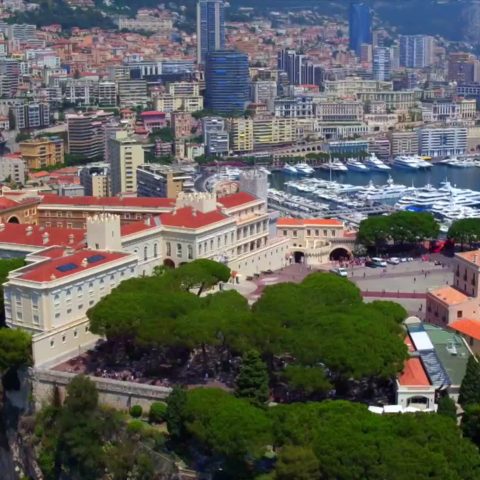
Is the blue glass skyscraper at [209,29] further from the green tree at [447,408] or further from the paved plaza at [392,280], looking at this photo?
the green tree at [447,408]

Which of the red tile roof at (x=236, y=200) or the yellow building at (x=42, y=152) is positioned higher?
the red tile roof at (x=236, y=200)

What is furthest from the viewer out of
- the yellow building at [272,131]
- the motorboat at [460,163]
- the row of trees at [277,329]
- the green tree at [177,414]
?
the yellow building at [272,131]

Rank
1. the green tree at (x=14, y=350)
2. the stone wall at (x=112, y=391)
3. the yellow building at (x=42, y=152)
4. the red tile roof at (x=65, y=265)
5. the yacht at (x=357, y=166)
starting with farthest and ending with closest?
the yacht at (x=357, y=166)
the yellow building at (x=42, y=152)
the red tile roof at (x=65, y=265)
the green tree at (x=14, y=350)
the stone wall at (x=112, y=391)

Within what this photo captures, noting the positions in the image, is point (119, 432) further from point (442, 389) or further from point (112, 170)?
point (112, 170)

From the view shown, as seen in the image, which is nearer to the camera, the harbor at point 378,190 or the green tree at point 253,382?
the green tree at point 253,382

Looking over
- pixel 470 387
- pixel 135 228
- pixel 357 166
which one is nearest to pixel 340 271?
pixel 135 228

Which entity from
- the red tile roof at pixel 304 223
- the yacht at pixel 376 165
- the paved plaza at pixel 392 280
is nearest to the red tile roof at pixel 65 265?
the paved plaza at pixel 392 280
